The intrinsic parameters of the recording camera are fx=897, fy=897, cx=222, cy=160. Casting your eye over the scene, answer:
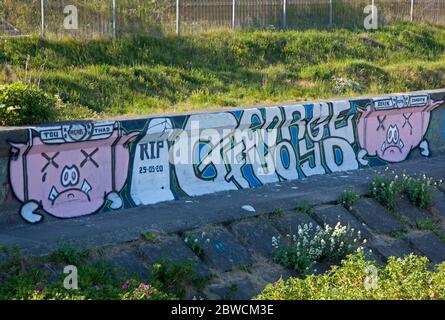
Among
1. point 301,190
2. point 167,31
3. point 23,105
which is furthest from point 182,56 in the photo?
point 23,105

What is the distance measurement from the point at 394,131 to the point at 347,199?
9.23 feet

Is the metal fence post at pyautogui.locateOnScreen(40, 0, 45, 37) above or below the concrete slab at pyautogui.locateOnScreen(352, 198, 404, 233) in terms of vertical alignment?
above

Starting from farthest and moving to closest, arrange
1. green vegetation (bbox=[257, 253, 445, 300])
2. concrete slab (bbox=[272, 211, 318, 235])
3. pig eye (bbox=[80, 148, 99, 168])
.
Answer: concrete slab (bbox=[272, 211, 318, 235]) < pig eye (bbox=[80, 148, 99, 168]) < green vegetation (bbox=[257, 253, 445, 300])

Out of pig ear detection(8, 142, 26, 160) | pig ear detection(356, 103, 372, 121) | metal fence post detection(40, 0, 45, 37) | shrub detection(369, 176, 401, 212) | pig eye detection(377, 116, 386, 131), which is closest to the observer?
pig ear detection(8, 142, 26, 160)

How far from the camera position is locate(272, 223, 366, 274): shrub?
8992 mm

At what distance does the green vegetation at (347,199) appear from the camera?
10.7m

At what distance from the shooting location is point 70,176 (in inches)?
365

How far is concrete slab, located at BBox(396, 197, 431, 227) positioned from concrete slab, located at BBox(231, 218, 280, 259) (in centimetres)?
235

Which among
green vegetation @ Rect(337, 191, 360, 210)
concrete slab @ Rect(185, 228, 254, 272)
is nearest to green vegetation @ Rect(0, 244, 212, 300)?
concrete slab @ Rect(185, 228, 254, 272)

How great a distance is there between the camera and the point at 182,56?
19766 millimetres

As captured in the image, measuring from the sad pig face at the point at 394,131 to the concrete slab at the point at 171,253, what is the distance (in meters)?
4.85

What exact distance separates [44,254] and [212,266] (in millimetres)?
1650

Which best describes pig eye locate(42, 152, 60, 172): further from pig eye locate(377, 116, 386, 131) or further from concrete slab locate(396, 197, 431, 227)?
pig eye locate(377, 116, 386, 131)

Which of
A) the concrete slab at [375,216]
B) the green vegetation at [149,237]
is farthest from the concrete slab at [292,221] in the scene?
the green vegetation at [149,237]
